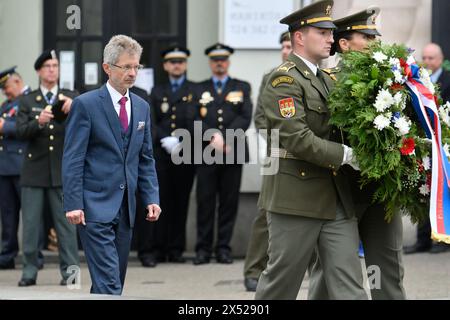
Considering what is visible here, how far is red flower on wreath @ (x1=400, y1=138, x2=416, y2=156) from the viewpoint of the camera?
6649mm

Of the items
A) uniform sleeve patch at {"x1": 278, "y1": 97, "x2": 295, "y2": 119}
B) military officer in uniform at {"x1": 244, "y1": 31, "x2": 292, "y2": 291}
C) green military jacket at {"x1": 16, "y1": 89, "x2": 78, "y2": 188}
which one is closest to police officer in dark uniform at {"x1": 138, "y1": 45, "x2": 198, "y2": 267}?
green military jacket at {"x1": 16, "y1": 89, "x2": 78, "y2": 188}

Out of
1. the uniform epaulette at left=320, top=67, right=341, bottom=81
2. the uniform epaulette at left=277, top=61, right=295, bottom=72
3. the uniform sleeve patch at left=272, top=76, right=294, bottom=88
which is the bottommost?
the uniform sleeve patch at left=272, top=76, right=294, bottom=88

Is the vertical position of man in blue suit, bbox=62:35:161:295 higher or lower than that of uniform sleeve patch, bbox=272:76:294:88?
lower

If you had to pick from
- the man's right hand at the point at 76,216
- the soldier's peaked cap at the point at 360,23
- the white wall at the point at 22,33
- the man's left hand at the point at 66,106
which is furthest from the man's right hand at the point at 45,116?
the soldier's peaked cap at the point at 360,23

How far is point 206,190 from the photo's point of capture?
39.1ft

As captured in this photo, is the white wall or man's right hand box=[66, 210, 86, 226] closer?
man's right hand box=[66, 210, 86, 226]

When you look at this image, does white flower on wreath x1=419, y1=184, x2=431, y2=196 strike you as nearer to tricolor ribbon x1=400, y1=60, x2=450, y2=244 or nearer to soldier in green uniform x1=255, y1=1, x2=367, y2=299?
tricolor ribbon x1=400, y1=60, x2=450, y2=244

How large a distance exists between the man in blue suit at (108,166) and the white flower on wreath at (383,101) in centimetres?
147

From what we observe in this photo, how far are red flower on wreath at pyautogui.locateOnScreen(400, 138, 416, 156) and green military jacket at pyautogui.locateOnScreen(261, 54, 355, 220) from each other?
0.34 metres

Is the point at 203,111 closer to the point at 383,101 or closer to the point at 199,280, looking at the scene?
the point at 199,280

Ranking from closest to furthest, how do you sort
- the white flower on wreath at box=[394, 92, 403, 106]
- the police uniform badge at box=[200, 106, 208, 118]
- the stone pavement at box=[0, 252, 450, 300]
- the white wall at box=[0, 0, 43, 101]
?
the white flower on wreath at box=[394, 92, 403, 106], the stone pavement at box=[0, 252, 450, 300], the police uniform badge at box=[200, 106, 208, 118], the white wall at box=[0, 0, 43, 101]

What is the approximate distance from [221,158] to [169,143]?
522mm

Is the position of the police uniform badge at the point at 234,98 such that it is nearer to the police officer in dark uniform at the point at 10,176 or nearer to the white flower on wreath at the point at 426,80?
the police officer in dark uniform at the point at 10,176
